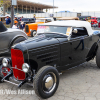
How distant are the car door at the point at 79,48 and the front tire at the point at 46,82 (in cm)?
121

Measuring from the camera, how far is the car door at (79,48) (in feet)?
14.4

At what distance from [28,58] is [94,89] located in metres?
1.94

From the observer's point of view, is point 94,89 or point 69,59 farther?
point 69,59

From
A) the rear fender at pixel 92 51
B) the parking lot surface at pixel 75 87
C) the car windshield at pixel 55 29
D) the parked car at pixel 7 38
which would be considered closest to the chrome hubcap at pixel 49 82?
the parking lot surface at pixel 75 87

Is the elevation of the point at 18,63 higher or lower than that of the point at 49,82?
higher

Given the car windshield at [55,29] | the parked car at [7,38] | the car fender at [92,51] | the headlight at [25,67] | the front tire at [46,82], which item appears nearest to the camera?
the front tire at [46,82]

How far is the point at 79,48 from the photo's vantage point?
456 centimetres

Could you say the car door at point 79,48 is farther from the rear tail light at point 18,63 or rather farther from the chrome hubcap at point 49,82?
the rear tail light at point 18,63

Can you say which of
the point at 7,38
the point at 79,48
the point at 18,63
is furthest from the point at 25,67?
the point at 7,38

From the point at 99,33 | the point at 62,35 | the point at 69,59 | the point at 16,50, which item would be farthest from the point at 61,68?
the point at 99,33

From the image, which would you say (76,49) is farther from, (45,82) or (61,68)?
(45,82)

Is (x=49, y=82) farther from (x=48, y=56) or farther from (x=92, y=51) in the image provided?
(x=92, y=51)

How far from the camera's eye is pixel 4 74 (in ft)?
13.2

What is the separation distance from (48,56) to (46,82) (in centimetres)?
76
